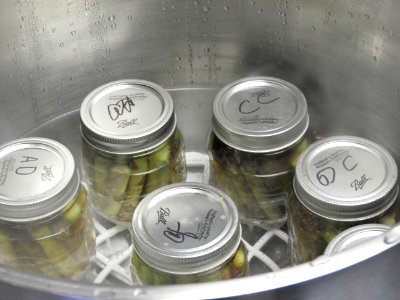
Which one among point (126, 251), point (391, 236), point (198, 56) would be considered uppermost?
point (391, 236)

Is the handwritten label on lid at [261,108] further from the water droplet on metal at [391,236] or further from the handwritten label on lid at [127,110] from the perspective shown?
the water droplet on metal at [391,236]

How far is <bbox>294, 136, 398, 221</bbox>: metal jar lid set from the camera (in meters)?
0.65

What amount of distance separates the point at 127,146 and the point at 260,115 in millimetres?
149

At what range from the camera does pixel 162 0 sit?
86 centimetres

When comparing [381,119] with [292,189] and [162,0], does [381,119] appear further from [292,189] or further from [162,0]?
[162,0]

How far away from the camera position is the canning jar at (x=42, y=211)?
659 millimetres

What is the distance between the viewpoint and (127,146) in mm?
714

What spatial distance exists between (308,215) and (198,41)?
0.31m

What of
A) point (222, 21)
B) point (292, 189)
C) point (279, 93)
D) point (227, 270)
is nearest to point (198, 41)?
point (222, 21)

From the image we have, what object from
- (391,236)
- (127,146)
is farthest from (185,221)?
(391,236)

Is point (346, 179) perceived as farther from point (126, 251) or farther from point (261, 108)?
point (126, 251)

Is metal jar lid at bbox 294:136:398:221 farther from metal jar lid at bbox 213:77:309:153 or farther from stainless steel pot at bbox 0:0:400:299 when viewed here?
stainless steel pot at bbox 0:0:400:299

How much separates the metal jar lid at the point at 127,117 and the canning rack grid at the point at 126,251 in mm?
138

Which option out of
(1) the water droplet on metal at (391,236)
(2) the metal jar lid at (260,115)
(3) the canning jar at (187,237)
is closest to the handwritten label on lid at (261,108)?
(2) the metal jar lid at (260,115)
